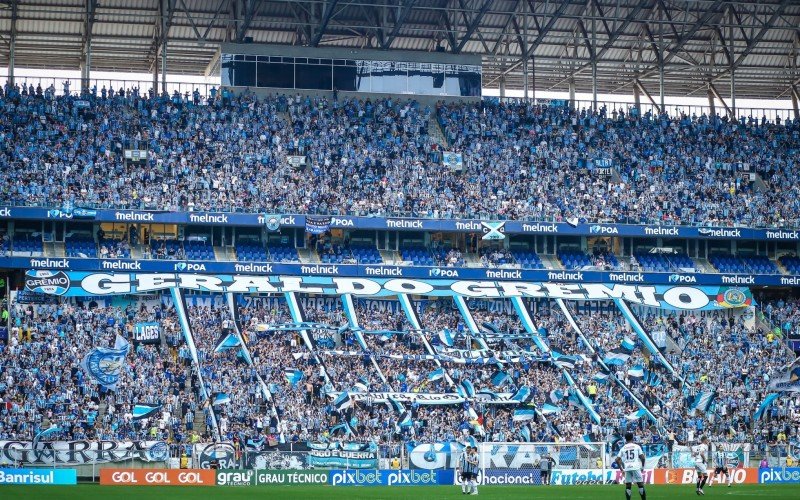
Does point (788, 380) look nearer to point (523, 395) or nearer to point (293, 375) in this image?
point (523, 395)

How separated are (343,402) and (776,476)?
61.5ft

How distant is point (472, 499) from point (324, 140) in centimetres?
3473

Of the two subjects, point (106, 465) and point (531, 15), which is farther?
point (531, 15)

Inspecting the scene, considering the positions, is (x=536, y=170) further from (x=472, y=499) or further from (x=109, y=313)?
(x=472, y=499)

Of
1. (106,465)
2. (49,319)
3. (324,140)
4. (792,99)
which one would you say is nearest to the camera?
(106,465)

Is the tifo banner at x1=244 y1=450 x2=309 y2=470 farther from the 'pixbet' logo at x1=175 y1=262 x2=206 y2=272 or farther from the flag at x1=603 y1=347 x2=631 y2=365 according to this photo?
the flag at x1=603 y1=347 x2=631 y2=365

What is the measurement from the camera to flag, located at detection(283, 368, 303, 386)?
57.0 meters

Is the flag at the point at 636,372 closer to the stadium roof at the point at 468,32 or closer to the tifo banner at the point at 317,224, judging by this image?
the tifo banner at the point at 317,224

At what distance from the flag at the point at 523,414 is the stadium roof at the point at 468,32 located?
2475 centimetres

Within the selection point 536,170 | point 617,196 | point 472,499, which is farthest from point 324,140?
point 472,499

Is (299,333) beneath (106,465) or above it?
above

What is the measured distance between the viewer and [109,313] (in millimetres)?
59219

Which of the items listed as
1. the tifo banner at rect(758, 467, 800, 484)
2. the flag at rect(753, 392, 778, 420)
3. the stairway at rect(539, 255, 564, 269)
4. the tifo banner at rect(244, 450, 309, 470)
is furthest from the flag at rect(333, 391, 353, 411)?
the flag at rect(753, 392, 778, 420)

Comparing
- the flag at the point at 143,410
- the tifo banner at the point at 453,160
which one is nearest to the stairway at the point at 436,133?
the tifo banner at the point at 453,160
